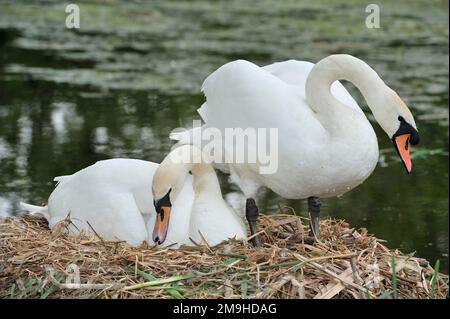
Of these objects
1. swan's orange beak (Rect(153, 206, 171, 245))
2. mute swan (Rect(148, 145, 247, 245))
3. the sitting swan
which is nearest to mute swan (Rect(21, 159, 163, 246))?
the sitting swan

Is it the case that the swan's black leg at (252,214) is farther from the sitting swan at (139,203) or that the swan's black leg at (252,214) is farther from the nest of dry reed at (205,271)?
the nest of dry reed at (205,271)

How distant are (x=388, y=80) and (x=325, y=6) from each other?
5546mm

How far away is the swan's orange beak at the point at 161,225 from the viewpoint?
439cm

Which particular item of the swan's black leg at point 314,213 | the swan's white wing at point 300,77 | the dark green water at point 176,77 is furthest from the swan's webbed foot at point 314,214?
the dark green water at point 176,77

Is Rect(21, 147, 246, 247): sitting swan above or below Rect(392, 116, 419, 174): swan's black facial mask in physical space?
below

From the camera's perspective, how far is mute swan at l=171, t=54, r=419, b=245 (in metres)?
4.14

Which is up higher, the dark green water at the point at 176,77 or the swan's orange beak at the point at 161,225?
the swan's orange beak at the point at 161,225

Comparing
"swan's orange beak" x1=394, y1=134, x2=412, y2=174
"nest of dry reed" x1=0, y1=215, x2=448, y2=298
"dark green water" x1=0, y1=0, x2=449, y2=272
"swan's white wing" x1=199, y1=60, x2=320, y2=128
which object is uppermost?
"swan's white wing" x1=199, y1=60, x2=320, y2=128

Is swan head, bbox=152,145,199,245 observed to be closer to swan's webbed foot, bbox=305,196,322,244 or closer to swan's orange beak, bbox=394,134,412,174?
swan's webbed foot, bbox=305,196,322,244

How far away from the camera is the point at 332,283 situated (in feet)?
13.0

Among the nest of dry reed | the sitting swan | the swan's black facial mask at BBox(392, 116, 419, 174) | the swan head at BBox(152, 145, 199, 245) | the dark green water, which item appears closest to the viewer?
the nest of dry reed

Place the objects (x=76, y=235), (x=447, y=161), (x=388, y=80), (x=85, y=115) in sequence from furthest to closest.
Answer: (x=388, y=80)
(x=85, y=115)
(x=447, y=161)
(x=76, y=235)
